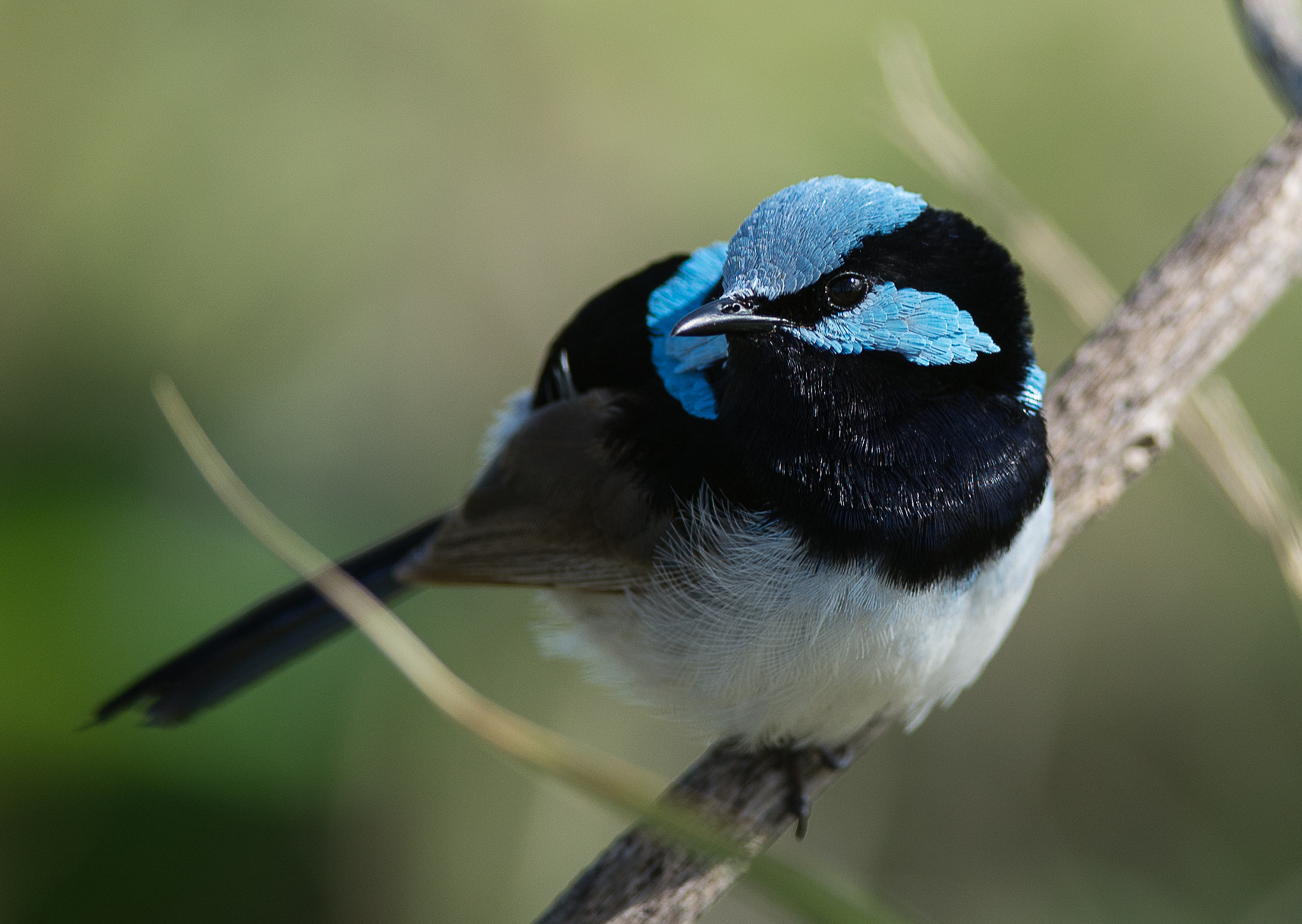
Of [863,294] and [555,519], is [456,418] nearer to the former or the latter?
[555,519]

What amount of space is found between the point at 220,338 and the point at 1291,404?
3425 mm

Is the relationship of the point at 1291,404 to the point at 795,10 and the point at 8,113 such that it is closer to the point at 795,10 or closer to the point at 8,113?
the point at 795,10

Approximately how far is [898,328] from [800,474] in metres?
0.32

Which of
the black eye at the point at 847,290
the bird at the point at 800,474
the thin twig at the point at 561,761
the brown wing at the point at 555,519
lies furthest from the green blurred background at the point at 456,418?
the thin twig at the point at 561,761

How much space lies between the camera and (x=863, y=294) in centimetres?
201

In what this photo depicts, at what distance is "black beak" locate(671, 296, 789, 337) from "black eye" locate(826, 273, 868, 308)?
97mm

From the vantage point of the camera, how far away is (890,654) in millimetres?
2172

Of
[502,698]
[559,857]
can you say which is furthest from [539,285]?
[559,857]

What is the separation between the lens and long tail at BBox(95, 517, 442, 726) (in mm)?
3018

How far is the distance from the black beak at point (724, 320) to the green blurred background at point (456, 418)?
146 centimetres

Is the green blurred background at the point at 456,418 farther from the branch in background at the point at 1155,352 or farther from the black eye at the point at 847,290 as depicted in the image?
the black eye at the point at 847,290

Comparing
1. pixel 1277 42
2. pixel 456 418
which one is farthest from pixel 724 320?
pixel 456 418

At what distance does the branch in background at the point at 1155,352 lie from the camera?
2.52 m

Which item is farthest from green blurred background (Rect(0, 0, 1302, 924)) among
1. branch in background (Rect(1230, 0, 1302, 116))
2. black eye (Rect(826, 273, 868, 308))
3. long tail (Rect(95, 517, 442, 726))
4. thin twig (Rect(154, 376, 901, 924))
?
thin twig (Rect(154, 376, 901, 924))
